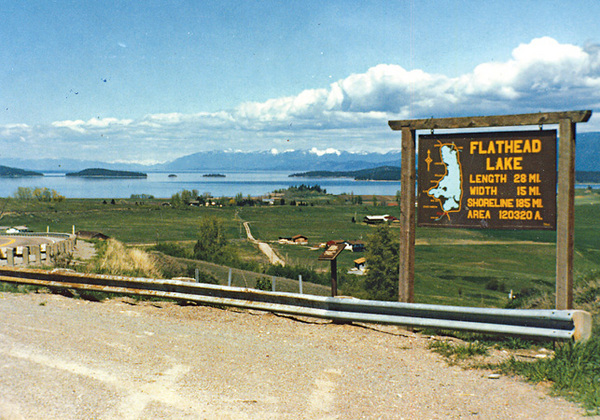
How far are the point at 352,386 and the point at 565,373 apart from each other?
2.43 metres

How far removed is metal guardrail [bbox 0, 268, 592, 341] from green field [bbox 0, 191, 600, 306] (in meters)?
52.8

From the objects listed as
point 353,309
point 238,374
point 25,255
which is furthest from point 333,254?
point 25,255

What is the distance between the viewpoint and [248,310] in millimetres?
9070

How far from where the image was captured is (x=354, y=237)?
133 metres

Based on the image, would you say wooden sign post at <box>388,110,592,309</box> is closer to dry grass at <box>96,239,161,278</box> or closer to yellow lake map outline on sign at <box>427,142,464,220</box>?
yellow lake map outline on sign at <box>427,142,464,220</box>

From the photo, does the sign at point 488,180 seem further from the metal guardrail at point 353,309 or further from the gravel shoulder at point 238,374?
the gravel shoulder at point 238,374

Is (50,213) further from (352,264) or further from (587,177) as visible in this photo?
(587,177)

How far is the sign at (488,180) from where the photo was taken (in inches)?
293

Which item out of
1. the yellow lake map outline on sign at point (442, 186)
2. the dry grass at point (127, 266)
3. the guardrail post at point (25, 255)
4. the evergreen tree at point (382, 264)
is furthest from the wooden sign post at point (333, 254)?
the evergreen tree at point (382, 264)

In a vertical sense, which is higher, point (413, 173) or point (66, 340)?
point (413, 173)

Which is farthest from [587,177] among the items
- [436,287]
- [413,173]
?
[413,173]

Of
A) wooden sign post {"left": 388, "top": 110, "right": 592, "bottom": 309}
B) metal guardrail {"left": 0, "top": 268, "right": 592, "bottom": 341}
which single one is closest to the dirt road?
metal guardrail {"left": 0, "top": 268, "right": 592, "bottom": 341}

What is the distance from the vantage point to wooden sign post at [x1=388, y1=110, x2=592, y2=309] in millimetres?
7156

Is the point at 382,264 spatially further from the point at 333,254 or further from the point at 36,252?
the point at 333,254
